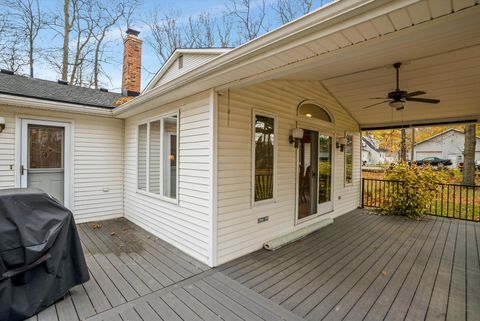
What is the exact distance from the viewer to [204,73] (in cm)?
280

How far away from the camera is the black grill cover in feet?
6.89

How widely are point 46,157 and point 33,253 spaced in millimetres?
3660

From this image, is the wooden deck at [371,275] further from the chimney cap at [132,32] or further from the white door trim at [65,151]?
the chimney cap at [132,32]

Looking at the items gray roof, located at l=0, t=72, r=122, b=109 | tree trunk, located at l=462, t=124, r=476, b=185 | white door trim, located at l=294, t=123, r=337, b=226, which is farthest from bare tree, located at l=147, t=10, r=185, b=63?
tree trunk, located at l=462, t=124, r=476, b=185

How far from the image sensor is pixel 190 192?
148 inches

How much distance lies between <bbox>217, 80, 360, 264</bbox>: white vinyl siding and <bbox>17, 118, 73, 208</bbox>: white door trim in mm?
3841

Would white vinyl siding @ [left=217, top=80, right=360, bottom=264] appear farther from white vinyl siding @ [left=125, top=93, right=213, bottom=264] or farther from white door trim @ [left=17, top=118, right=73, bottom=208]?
white door trim @ [left=17, top=118, right=73, bottom=208]

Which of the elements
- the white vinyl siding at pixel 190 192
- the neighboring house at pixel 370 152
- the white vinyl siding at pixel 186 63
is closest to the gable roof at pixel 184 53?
the white vinyl siding at pixel 186 63

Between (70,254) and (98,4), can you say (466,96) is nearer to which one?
(70,254)

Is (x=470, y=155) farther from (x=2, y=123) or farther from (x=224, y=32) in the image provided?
(x=2, y=123)

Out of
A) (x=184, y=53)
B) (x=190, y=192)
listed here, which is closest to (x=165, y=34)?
(x=184, y=53)

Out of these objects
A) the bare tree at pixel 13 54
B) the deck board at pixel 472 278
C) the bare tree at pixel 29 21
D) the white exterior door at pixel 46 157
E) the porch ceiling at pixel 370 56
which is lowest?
the deck board at pixel 472 278

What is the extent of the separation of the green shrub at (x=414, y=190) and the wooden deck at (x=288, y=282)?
5.71 feet

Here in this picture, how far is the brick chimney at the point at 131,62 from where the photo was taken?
24.7ft
